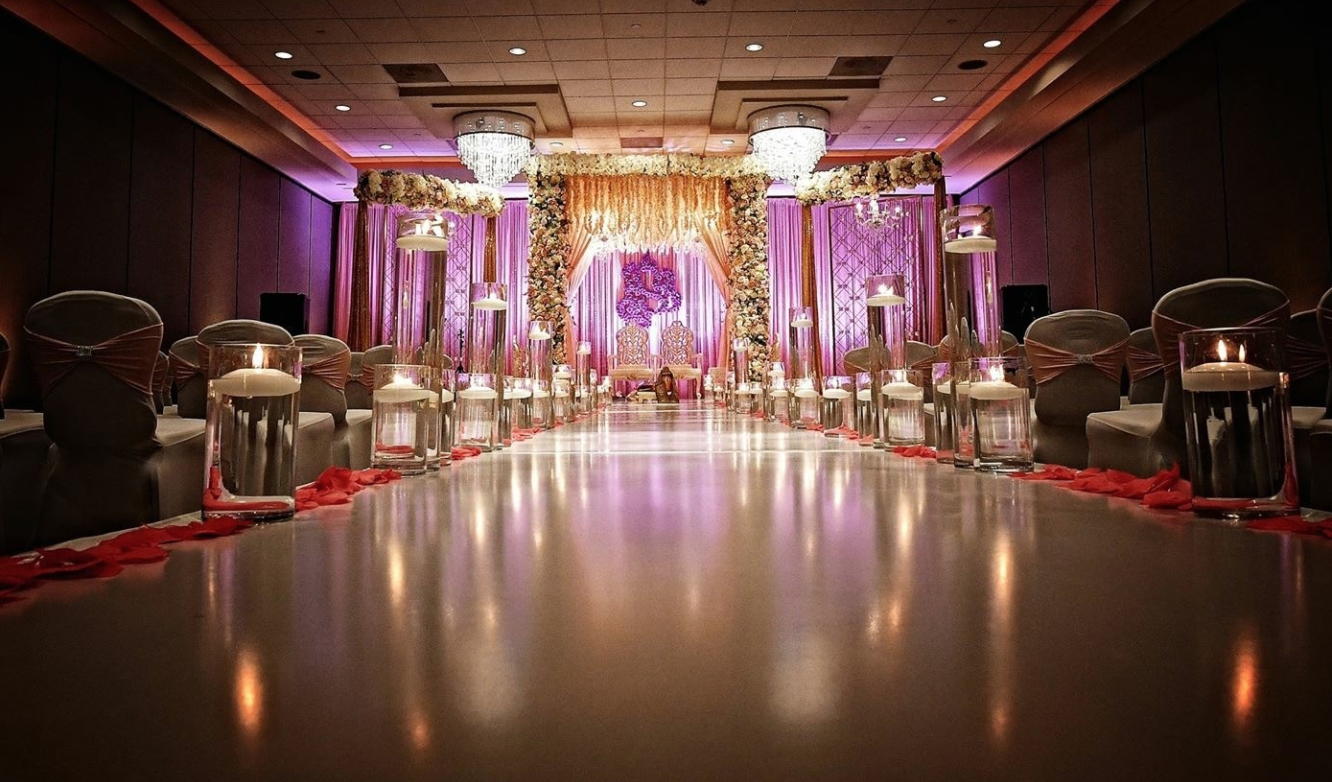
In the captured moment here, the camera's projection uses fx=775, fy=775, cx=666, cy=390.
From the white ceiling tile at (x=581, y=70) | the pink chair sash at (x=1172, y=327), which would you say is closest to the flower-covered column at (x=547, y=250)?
the white ceiling tile at (x=581, y=70)

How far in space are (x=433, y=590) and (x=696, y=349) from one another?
43.5ft

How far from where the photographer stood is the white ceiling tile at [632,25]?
659 cm

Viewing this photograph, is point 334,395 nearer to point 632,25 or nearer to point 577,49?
point 632,25

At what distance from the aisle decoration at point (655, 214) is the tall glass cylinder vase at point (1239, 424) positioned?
1001cm

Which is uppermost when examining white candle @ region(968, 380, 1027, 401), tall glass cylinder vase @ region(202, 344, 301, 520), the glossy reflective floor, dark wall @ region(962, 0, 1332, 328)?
dark wall @ region(962, 0, 1332, 328)

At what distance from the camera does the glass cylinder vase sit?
52.9 inches

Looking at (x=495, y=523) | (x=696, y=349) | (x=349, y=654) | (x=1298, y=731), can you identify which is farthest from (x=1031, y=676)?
(x=696, y=349)

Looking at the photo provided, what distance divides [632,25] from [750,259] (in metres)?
4.84

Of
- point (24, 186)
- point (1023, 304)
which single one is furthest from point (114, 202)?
point (1023, 304)

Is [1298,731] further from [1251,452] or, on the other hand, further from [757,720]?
[1251,452]

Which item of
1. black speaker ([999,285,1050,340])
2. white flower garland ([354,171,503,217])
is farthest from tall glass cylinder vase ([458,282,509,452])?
white flower garland ([354,171,503,217])

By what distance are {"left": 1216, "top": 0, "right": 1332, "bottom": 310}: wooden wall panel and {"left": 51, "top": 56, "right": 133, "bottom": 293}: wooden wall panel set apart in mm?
9113

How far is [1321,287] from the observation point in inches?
209

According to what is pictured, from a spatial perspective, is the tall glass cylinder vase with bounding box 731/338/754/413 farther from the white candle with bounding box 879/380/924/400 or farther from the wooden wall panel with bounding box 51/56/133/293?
the wooden wall panel with bounding box 51/56/133/293
